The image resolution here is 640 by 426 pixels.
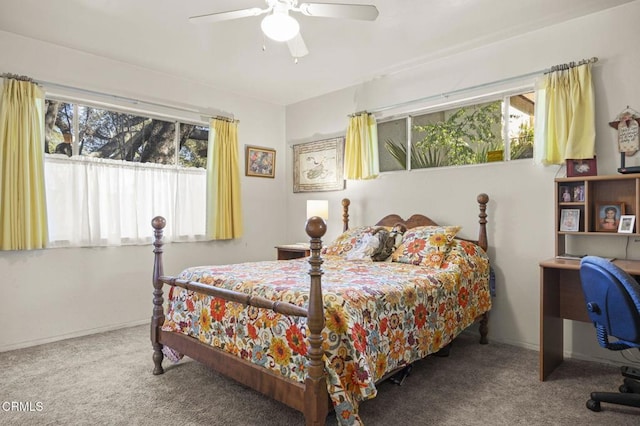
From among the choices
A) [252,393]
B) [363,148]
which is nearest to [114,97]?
[363,148]

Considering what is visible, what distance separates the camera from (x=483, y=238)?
Result: 3379 millimetres

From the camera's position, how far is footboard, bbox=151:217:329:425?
171 centimetres

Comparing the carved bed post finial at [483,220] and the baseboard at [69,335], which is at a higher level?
the carved bed post finial at [483,220]

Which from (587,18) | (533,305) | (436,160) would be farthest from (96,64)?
(533,305)

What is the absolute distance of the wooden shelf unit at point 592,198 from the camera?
2.74 m

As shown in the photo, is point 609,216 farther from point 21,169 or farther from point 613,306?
point 21,169

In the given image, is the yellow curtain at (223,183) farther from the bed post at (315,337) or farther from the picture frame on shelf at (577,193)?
the picture frame on shelf at (577,193)

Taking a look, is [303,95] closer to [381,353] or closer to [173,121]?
[173,121]

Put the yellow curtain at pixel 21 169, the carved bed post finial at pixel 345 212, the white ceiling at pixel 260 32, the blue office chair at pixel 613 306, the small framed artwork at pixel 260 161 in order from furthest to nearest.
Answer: the small framed artwork at pixel 260 161 → the carved bed post finial at pixel 345 212 → the yellow curtain at pixel 21 169 → the white ceiling at pixel 260 32 → the blue office chair at pixel 613 306

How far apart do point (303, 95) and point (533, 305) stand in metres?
3.44

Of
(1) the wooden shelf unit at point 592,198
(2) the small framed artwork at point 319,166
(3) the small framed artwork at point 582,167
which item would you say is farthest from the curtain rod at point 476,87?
(1) the wooden shelf unit at point 592,198

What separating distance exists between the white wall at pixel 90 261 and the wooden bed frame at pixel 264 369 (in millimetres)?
1347

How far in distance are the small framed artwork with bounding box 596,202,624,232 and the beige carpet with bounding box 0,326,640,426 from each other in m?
1.01

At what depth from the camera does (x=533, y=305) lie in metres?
3.22
